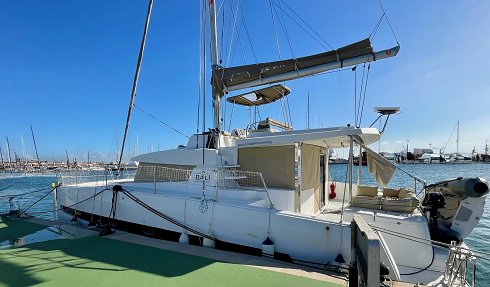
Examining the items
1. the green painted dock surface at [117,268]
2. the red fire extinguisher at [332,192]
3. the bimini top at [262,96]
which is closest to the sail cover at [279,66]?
the bimini top at [262,96]

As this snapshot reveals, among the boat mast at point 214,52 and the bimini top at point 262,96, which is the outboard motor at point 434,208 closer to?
the bimini top at point 262,96

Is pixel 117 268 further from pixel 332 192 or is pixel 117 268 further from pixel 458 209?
pixel 332 192

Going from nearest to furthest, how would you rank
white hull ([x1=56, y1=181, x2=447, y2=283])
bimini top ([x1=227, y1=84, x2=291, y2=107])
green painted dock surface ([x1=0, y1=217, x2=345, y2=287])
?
green painted dock surface ([x1=0, y1=217, x2=345, y2=287]), white hull ([x1=56, y1=181, x2=447, y2=283]), bimini top ([x1=227, y1=84, x2=291, y2=107])

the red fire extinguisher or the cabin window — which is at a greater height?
the cabin window

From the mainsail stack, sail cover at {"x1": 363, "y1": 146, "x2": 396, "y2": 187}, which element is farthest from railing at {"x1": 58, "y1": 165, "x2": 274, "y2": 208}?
the mainsail stack

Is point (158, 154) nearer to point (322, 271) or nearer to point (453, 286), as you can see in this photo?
point (322, 271)

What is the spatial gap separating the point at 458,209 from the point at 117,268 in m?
6.38

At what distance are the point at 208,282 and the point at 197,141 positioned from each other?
178 inches

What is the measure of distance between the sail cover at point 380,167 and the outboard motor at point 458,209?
3.33 ft

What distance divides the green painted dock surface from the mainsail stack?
4.68m

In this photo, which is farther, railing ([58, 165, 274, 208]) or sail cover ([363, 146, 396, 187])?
railing ([58, 165, 274, 208])

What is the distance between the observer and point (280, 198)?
6.21 meters

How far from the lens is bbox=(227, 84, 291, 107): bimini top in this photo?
8.54 m

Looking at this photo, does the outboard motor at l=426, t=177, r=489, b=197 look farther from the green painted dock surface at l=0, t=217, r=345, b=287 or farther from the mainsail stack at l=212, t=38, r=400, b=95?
the green painted dock surface at l=0, t=217, r=345, b=287
